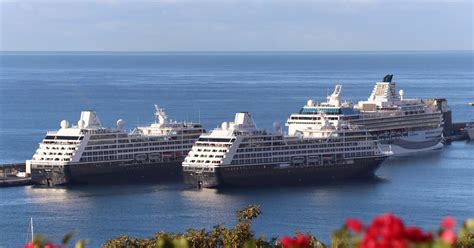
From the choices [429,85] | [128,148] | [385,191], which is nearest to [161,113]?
[128,148]

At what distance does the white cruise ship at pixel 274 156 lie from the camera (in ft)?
192

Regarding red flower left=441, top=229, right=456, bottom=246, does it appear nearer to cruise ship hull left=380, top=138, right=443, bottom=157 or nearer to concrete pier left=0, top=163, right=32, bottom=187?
concrete pier left=0, top=163, right=32, bottom=187

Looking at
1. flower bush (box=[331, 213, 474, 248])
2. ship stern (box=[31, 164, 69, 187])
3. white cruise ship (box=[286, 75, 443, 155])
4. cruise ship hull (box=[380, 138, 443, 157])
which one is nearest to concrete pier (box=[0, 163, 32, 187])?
ship stern (box=[31, 164, 69, 187])

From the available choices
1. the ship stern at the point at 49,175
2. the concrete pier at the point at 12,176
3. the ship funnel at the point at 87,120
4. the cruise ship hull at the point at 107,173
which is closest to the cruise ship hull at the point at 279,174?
the cruise ship hull at the point at 107,173

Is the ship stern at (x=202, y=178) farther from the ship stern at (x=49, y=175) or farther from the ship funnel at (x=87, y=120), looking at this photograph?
the ship funnel at (x=87, y=120)

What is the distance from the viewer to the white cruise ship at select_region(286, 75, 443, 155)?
234ft

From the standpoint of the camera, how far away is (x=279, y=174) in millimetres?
60688

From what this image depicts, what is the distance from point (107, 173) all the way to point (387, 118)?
840 inches

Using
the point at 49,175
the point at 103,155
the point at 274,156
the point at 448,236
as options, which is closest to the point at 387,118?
the point at 274,156

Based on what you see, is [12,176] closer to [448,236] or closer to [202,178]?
[202,178]

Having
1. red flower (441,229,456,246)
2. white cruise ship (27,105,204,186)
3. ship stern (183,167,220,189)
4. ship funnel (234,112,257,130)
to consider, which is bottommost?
ship stern (183,167,220,189)

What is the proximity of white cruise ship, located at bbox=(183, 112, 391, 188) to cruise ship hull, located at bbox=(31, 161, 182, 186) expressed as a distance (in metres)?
2.74

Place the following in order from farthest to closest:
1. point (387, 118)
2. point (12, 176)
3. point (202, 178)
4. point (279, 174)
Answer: point (387, 118)
point (12, 176)
point (279, 174)
point (202, 178)

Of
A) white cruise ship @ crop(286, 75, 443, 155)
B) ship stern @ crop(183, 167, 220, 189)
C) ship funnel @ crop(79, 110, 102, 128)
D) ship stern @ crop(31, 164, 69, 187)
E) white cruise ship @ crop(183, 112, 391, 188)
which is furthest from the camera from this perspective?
white cruise ship @ crop(286, 75, 443, 155)
